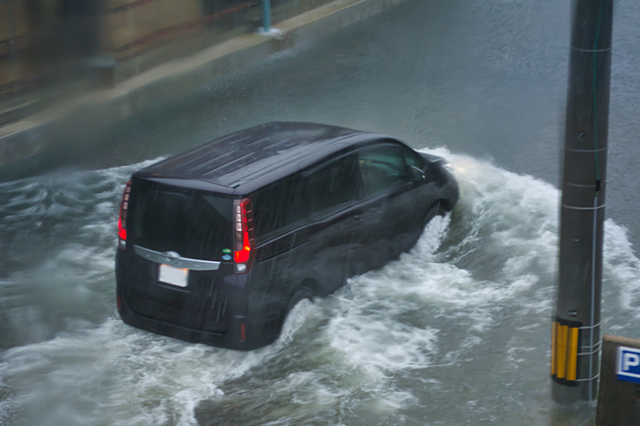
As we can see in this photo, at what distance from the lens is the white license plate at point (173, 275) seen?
6.51 meters

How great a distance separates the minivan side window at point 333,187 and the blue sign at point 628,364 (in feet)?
9.39

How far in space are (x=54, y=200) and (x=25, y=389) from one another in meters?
4.25

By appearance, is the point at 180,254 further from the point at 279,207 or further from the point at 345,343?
the point at 345,343

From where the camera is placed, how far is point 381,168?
788cm

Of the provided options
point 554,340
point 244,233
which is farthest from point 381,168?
point 554,340

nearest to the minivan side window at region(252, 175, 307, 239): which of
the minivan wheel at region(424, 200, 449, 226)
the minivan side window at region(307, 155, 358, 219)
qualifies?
the minivan side window at region(307, 155, 358, 219)

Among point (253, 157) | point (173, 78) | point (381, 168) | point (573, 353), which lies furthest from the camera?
point (173, 78)

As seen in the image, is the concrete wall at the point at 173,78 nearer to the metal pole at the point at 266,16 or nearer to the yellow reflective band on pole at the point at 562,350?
the metal pole at the point at 266,16

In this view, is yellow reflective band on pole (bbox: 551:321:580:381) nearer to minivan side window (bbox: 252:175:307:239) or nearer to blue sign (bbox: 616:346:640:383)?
blue sign (bbox: 616:346:640:383)

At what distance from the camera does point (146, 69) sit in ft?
47.6

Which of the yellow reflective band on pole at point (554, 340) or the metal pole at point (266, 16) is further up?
the metal pole at point (266, 16)

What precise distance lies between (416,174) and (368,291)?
137 cm

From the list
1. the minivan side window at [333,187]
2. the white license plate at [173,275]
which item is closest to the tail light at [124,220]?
the white license plate at [173,275]

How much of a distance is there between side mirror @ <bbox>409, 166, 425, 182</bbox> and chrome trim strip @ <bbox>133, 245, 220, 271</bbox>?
8.40ft
